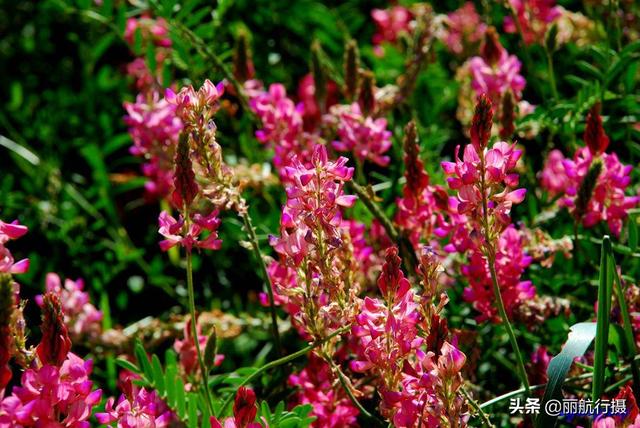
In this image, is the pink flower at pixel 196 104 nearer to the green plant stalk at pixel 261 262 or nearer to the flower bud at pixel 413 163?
the green plant stalk at pixel 261 262

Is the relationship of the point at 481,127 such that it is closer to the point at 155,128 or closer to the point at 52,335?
the point at 52,335

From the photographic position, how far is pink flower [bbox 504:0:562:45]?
2.42 metres

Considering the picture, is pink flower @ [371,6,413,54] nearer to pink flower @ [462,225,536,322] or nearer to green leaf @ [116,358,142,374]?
pink flower @ [462,225,536,322]

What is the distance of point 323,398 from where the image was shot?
4.62ft

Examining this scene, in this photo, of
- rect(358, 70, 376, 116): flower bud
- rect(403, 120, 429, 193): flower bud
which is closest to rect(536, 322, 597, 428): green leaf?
rect(403, 120, 429, 193): flower bud

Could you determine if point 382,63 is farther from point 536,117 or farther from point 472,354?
point 472,354

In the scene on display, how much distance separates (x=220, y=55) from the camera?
2.23m

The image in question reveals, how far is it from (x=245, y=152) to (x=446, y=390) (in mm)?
1411

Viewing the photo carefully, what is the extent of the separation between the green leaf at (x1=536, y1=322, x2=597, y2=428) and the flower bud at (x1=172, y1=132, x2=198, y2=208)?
0.53 metres

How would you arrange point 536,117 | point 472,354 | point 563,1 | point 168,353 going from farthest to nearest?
point 563,1, point 536,117, point 168,353, point 472,354

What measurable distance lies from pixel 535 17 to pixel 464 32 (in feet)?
0.66

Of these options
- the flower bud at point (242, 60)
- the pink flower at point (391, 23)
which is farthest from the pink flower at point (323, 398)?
the pink flower at point (391, 23)

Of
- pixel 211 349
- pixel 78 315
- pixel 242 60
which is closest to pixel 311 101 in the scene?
pixel 242 60

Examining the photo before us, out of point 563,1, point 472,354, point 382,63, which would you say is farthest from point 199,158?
point 563,1
